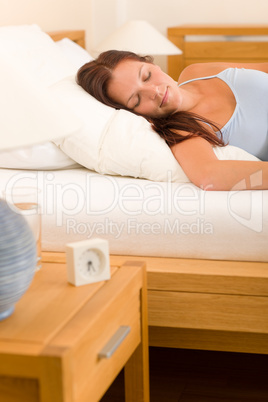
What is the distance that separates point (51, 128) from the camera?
3.20 ft

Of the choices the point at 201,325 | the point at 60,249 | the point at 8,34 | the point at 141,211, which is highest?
the point at 8,34

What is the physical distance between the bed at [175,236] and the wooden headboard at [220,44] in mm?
2346

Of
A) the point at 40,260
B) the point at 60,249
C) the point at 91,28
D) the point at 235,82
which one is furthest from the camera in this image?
the point at 91,28

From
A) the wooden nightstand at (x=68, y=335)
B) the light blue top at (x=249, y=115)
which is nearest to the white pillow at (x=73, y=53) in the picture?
the light blue top at (x=249, y=115)

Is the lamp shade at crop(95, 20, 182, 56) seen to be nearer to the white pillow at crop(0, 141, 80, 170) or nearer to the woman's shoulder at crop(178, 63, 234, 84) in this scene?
the woman's shoulder at crop(178, 63, 234, 84)

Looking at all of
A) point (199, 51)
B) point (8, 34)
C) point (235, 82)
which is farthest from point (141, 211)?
point (199, 51)

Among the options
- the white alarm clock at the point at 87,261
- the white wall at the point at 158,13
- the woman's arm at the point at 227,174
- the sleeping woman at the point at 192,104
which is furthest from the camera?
the white wall at the point at 158,13

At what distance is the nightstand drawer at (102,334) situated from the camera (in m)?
1.06

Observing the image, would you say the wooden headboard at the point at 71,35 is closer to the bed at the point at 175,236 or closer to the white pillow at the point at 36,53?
the white pillow at the point at 36,53

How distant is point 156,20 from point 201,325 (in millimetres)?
3513

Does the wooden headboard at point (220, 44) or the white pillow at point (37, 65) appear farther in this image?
the wooden headboard at point (220, 44)

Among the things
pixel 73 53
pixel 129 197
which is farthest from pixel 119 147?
pixel 73 53

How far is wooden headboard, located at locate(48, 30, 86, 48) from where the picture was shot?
3.31 metres

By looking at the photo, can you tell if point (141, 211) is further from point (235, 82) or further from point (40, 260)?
point (235, 82)
